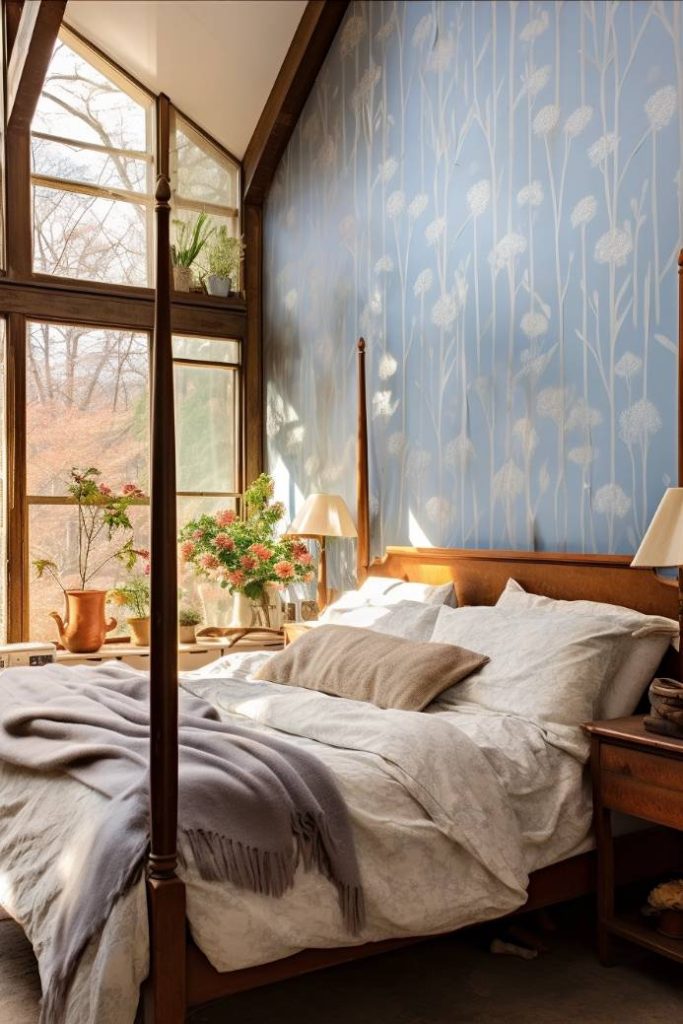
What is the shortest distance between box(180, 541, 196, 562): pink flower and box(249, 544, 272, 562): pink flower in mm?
329

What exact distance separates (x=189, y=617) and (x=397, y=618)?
193 cm

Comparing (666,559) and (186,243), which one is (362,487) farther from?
(666,559)

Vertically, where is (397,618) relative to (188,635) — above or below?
above

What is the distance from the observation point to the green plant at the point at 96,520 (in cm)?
541

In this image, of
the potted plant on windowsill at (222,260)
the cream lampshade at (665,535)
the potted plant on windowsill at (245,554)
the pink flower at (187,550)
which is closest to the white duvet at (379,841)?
the cream lampshade at (665,535)

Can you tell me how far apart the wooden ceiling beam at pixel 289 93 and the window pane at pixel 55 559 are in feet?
7.50

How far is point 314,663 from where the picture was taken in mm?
3410

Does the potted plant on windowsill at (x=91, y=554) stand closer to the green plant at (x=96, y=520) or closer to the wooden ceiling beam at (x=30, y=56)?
the green plant at (x=96, y=520)

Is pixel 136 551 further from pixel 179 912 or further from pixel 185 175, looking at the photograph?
pixel 179 912

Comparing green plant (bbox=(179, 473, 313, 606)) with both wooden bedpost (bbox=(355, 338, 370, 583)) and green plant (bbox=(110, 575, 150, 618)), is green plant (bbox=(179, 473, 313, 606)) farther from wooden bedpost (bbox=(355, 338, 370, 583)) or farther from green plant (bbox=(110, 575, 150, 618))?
wooden bedpost (bbox=(355, 338, 370, 583))

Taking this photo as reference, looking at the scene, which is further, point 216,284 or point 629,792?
point 216,284

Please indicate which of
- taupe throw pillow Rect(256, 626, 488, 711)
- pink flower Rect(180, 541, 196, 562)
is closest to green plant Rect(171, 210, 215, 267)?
pink flower Rect(180, 541, 196, 562)

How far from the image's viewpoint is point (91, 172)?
5.64m

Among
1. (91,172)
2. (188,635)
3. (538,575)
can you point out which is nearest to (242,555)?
(188,635)
